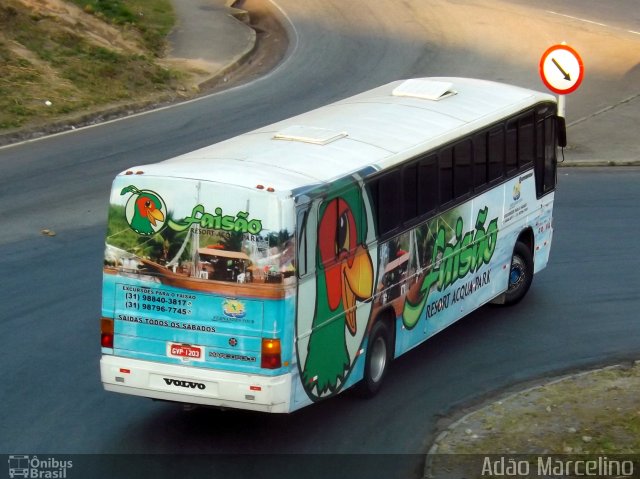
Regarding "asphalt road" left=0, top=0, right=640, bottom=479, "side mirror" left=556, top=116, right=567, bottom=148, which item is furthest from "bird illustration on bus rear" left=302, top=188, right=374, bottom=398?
"side mirror" left=556, top=116, right=567, bottom=148

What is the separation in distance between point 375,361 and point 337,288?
1.39m

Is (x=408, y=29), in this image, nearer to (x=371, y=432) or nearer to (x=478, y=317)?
(x=478, y=317)

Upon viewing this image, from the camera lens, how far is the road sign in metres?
21.3

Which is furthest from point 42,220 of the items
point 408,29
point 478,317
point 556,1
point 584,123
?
point 556,1

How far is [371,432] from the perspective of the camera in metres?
12.0

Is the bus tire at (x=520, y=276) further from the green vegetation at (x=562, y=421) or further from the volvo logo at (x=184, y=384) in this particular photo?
the volvo logo at (x=184, y=384)

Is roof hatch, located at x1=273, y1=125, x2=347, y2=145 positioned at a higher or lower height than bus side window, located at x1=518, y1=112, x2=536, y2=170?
higher

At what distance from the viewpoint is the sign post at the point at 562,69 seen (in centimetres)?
2127

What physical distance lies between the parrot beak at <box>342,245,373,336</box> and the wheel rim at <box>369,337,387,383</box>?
632mm

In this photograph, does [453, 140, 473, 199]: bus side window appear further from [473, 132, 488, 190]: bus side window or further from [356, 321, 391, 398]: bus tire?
[356, 321, 391, 398]: bus tire

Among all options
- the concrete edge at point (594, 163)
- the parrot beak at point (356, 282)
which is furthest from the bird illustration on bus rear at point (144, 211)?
the concrete edge at point (594, 163)

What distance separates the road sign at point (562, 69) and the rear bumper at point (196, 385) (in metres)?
11.8

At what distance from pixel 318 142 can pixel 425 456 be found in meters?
3.18

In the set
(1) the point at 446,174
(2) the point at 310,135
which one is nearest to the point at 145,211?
(2) the point at 310,135
